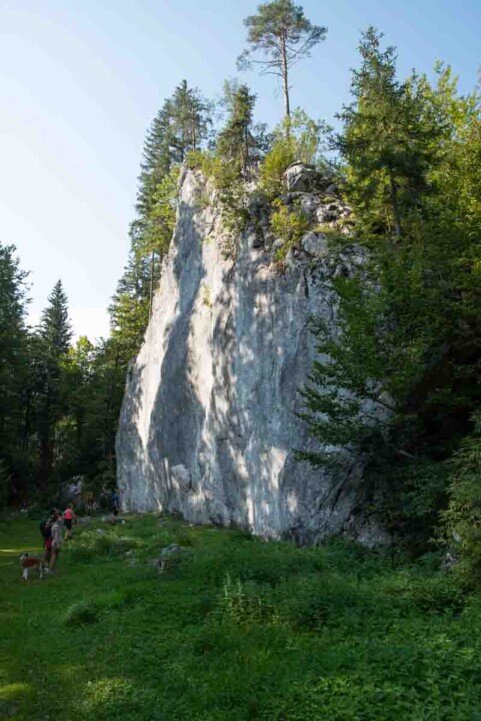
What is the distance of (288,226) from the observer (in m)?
23.0

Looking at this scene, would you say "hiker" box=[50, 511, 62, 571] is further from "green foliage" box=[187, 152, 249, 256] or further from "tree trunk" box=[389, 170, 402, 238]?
"tree trunk" box=[389, 170, 402, 238]

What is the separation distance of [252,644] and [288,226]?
17.5 metres

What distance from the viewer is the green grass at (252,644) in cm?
680

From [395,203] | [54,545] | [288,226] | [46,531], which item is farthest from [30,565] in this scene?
[395,203]

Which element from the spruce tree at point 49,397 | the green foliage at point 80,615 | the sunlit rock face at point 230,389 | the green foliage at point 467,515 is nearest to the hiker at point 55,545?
the green foliage at point 80,615

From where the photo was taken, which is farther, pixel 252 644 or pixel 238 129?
pixel 238 129

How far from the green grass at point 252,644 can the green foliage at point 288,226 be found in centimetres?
1252

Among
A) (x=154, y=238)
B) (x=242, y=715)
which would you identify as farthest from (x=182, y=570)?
(x=154, y=238)

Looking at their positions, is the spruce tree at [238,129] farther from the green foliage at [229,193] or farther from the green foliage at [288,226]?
the green foliage at [288,226]

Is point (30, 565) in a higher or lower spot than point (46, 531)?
lower

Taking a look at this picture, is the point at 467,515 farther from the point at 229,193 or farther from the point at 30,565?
the point at 229,193

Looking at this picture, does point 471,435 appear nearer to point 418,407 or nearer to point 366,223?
point 418,407

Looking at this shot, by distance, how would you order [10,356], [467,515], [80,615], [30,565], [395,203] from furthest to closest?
1. [10,356]
2. [395,203]
3. [30,565]
4. [80,615]
5. [467,515]

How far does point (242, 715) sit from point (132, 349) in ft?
167
